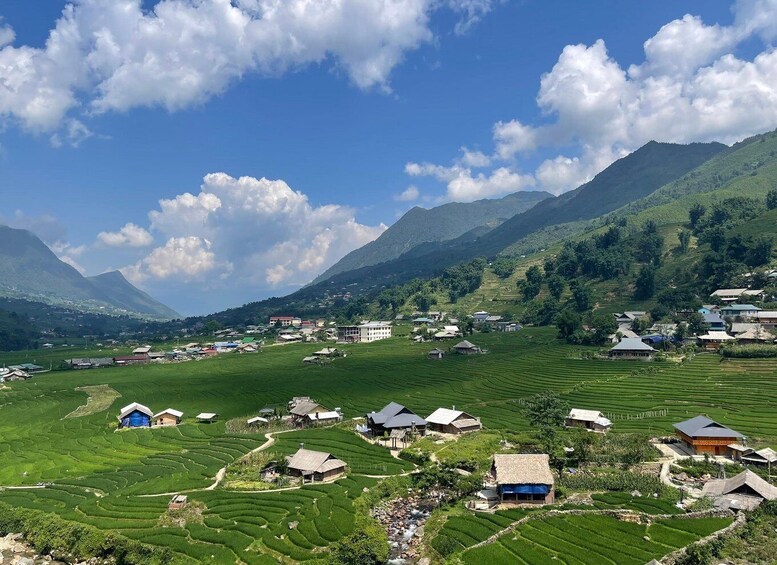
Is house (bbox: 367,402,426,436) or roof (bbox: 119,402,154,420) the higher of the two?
roof (bbox: 119,402,154,420)

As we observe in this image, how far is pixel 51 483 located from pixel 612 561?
46.7m

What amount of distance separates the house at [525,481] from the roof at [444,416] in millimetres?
18236

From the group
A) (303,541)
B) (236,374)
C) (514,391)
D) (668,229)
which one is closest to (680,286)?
(668,229)

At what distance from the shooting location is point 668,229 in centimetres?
17775

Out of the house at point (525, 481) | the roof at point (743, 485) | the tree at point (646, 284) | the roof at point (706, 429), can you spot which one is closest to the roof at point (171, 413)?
the house at point (525, 481)

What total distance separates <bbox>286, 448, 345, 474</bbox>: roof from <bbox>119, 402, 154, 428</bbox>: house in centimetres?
3272

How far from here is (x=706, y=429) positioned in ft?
158

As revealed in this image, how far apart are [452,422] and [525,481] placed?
65.1 ft

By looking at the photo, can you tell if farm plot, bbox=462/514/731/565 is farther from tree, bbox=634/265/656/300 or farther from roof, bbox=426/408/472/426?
tree, bbox=634/265/656/300

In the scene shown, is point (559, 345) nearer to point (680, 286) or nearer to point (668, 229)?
point (680, 286)

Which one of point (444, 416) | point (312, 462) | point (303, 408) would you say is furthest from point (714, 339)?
point (312, 462)

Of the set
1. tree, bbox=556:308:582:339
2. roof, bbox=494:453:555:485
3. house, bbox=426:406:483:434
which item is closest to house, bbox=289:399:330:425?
house, bbox=426:406:483:434

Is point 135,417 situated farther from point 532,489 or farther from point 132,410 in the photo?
point 532,489

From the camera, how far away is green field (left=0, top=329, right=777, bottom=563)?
3753cm
